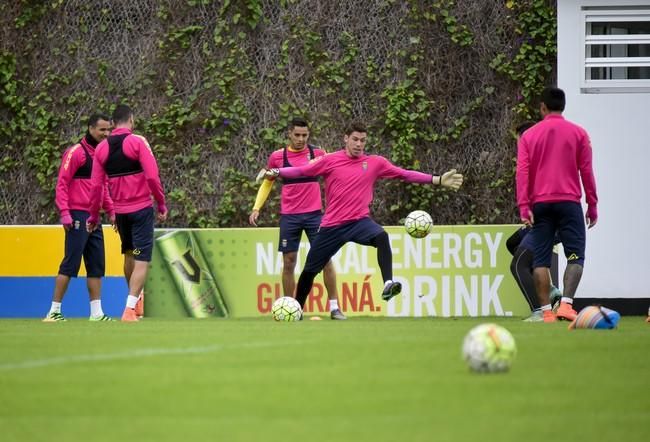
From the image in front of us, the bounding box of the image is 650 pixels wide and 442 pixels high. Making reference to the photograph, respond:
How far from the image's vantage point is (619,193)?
1520 cm

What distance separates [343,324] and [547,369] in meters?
5.00

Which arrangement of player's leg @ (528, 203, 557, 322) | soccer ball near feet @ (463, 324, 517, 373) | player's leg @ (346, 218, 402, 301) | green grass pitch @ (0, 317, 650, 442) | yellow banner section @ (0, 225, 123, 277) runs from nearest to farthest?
green grass pitch @ (0, 317, 650, 442)
soccer ball near feet @ (463, 324, 517, 373)
player's leg @ (528, 203, 557, 322)
player's leg @ (346, 218, 402, 301)
yellow banner section @ (0, 225, 123, 277)

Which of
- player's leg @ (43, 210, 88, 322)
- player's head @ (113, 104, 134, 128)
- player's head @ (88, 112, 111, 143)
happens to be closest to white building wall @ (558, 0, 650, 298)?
player's head @ (113, 104, 134, 128)

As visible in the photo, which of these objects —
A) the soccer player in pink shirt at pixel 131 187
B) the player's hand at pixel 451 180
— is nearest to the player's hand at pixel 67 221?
the soccer player in pink shirt at pixel 131 187

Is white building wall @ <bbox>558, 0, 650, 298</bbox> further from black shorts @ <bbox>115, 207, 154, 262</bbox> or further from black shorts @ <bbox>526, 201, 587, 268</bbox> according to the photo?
black shorts @ <bbox>115, 207, 154, 262</bbox>

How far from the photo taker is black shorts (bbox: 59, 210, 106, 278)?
1387cm

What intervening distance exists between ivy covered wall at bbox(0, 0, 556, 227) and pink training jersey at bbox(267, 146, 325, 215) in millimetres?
2104

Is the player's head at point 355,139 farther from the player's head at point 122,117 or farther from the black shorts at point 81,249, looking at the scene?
the black shorts at point 81,249

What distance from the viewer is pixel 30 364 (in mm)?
7797

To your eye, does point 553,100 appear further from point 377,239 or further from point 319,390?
point 319,390

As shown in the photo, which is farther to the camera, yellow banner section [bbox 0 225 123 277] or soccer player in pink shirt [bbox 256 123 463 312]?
yellow banner section [bbox 0 225 123 277]

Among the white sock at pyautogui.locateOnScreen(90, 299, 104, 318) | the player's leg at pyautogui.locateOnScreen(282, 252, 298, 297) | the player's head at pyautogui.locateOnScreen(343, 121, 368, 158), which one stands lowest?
the white sock at pyautogui.locateOnScreen(90, 299, 104, 318)

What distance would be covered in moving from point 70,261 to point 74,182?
905 mm

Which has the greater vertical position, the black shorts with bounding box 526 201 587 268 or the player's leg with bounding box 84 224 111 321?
the black shorts with bounding box 526 201 587 268
